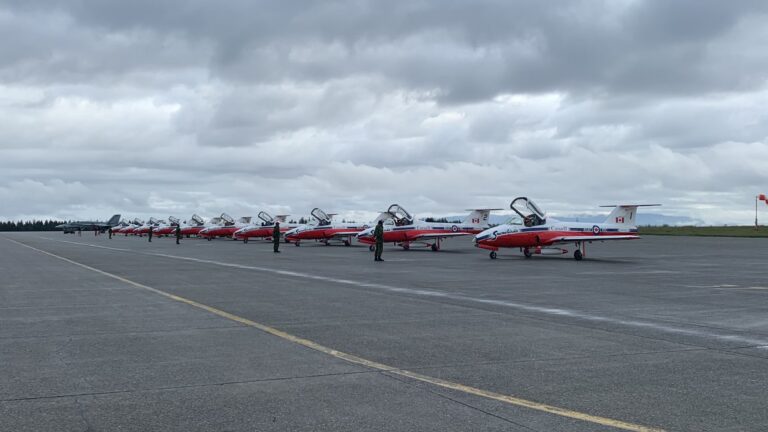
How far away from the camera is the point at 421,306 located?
13.8 metres

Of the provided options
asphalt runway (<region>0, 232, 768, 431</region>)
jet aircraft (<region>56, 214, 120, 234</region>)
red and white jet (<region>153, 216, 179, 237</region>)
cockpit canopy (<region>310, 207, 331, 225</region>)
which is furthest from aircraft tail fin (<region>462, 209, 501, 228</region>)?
jet aircraft (<region>56, 214, 120, 234</region>)

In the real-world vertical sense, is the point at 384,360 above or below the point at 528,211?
below

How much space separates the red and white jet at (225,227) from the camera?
7994cm

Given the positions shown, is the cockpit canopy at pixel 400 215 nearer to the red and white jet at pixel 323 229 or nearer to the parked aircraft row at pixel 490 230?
the parked aircraft row at pixel 490 230

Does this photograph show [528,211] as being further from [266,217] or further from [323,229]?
[266,217]

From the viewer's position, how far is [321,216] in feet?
189

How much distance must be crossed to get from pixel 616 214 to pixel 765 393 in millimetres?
30117

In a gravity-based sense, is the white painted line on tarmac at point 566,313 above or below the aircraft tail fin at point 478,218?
below

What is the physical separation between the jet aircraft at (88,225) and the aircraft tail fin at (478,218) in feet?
344

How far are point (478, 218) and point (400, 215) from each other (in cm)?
652

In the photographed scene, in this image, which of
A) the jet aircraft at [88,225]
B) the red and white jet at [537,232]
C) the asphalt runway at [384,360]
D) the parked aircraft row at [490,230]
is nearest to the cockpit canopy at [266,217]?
the parked aircraft row at [490,230]

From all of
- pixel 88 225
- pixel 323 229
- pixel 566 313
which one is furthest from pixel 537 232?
pixel 88 225

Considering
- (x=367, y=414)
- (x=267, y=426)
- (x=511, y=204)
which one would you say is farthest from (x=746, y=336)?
(x=511, y=204)

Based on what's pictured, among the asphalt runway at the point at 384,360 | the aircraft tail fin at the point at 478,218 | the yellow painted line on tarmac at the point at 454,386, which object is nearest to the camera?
the yellow painted line on tarmac at the point at 454,386
